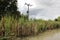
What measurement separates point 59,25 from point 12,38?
13236 mm

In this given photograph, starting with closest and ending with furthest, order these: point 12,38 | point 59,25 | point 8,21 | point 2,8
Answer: point 12,38 < point 8,21 < point 2,8 < point 59,25

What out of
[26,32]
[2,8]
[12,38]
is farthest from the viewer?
[2,8]

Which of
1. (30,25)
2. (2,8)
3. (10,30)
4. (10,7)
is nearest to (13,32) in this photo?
(10,30)

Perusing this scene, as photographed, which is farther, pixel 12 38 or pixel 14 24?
pixel 14 24

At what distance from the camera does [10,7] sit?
21.9 metres

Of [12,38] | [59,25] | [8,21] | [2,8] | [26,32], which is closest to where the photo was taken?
[12,38]

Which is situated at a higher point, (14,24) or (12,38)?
(14,24)

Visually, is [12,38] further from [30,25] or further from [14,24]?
[30,25]

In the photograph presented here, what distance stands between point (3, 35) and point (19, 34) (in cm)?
123

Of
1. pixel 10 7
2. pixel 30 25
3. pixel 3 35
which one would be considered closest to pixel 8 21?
pixel 3 35

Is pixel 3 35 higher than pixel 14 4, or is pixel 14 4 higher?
pixel 14 4

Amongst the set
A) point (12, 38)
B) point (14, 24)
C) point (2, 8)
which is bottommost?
point (12, 38)

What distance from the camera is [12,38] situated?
9.27 metres

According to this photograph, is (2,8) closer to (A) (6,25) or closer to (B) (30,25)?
(B) (30,25)
